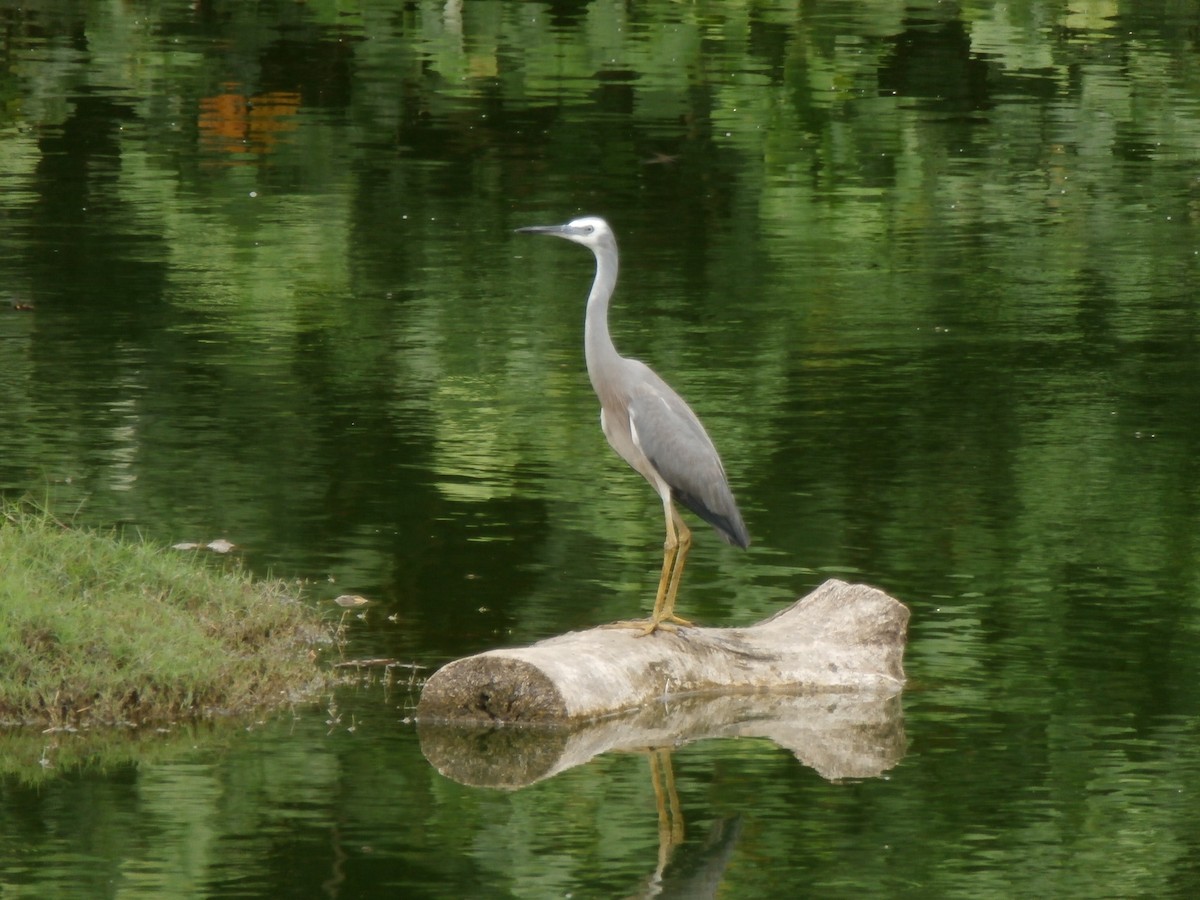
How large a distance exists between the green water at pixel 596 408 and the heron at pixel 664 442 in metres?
0.91

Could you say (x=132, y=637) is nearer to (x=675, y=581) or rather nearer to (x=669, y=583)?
(x=675, y=581)

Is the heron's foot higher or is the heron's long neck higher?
the heron's long neck

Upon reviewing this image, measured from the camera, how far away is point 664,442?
10.6 meters

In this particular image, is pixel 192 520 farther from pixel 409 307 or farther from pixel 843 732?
pixel 409 307

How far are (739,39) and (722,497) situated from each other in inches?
989

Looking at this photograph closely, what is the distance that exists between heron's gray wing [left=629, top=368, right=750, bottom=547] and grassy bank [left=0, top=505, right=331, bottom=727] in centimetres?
167

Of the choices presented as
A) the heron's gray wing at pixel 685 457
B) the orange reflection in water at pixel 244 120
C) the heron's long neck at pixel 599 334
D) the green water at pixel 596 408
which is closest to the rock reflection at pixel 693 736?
the green water at pixel 596 408

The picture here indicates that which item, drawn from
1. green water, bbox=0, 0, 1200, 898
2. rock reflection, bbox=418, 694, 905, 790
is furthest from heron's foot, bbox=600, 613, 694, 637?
green water, bbox=0, 0, 1200, 898

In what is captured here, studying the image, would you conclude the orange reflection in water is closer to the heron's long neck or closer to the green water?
the green water

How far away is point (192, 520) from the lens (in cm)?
1289

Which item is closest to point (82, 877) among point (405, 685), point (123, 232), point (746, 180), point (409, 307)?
point (405, 685)

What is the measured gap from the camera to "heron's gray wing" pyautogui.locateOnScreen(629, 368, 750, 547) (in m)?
10.6

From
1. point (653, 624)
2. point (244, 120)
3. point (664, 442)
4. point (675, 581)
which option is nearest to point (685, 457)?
point (664, 442)

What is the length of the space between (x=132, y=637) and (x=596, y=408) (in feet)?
21.9
